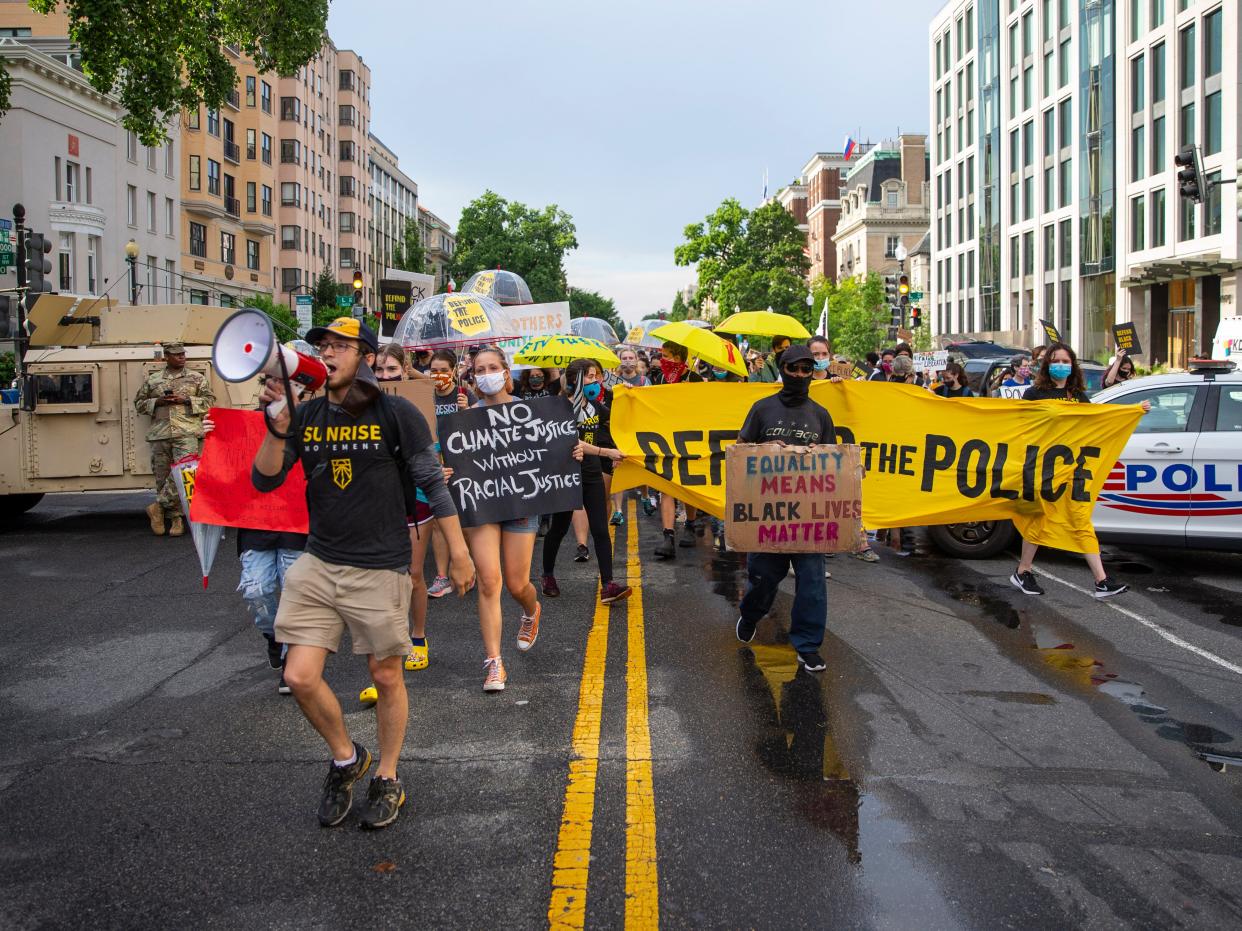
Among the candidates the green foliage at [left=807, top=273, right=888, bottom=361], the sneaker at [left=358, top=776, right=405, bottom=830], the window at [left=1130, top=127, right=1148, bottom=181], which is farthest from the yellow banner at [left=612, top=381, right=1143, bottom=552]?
the green foliage at [left=807, top=273, right=888, bottom=361]

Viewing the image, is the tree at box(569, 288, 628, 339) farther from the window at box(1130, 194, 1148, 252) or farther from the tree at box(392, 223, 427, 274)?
the window at box(1130, 194, 1148, 252)

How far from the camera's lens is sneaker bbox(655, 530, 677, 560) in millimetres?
10234

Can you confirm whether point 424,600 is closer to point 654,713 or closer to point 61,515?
point 654,713

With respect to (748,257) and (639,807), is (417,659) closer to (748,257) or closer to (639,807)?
(639,807)

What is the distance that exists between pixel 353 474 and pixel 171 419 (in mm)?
8829

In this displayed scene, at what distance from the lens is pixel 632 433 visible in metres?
8.95

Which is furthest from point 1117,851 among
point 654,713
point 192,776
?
point 192,776

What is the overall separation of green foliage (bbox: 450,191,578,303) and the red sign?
83.4 m

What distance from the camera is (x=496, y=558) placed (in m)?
6.12

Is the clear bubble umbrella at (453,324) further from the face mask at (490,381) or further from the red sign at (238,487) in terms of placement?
the red sign at (238,487)

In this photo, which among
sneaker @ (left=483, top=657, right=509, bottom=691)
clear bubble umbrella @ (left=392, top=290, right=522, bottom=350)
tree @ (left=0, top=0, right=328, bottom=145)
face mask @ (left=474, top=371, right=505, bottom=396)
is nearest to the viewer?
sneaker @ (left=483, top=657, right=509, bottom=691)

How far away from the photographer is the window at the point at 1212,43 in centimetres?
3800

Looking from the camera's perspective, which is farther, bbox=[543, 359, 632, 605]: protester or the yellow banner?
the yellow banner

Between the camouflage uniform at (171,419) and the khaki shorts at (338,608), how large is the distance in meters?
A: 8.55
